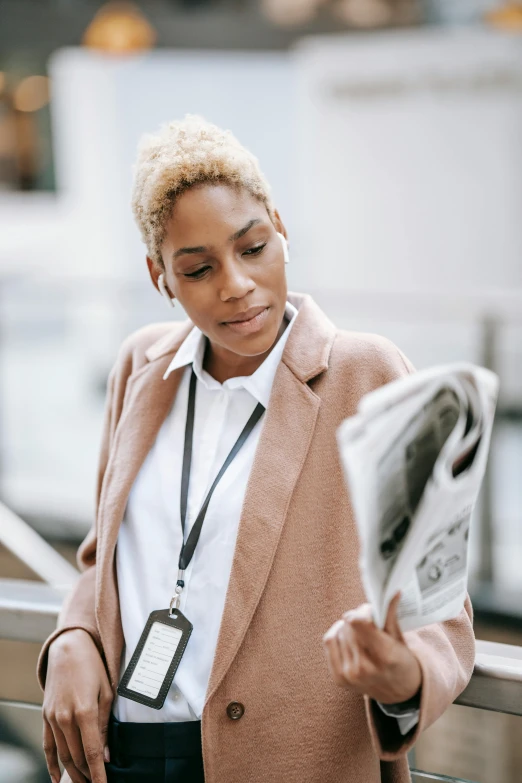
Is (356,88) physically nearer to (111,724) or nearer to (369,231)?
(369,231)

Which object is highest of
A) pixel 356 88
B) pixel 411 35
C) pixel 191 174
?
pixel 411 35

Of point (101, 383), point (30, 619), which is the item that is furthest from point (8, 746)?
point (101, 383)

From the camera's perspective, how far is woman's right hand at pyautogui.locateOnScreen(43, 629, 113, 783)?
1.51 meters

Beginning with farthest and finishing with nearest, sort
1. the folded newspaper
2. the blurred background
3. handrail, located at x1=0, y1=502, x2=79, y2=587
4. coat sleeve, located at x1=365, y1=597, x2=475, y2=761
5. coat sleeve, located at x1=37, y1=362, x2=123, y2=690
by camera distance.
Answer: the blurred background, handrail, located at x1=0, y1=502, x2=79, y2=587, coat sleeve, located at x1=37, y1=362, x2=123, y2=690, coat sleeve, located at x1=365, y1=597, x2=475, y2=761, the folded newspaper

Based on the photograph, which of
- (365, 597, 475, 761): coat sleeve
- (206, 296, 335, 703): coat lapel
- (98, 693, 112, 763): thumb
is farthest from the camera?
(98, 693, 112, 763): thumb

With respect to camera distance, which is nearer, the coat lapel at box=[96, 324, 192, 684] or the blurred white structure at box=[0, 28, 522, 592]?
the coat lapel at box=[96, 324, 192, 684]

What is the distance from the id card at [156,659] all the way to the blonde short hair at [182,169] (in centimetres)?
64

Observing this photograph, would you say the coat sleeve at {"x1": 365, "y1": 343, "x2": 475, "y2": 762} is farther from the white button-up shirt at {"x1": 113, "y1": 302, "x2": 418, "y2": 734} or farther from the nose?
the nose

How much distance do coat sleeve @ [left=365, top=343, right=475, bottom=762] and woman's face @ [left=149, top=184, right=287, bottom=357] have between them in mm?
551

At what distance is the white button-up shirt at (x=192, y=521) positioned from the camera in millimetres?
1468

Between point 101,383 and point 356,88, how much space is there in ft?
11.5

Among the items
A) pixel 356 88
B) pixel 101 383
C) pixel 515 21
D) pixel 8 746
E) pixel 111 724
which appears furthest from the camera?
pixel 356 88

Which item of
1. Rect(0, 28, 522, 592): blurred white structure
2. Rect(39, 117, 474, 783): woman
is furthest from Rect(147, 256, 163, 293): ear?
Rect(0, 28, 522, 592): blurred white structure

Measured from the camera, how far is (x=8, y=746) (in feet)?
6.30
